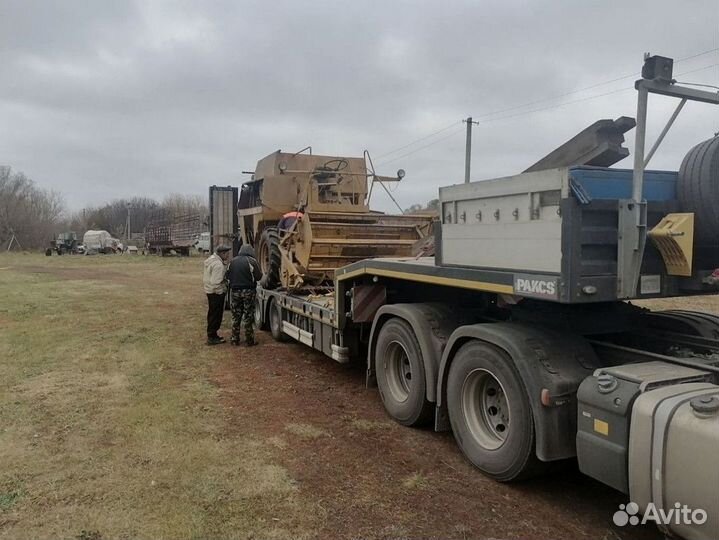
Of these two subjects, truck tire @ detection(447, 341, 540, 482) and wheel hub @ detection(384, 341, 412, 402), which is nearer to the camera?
truck tire @ detection(447, 341, 540, 482)

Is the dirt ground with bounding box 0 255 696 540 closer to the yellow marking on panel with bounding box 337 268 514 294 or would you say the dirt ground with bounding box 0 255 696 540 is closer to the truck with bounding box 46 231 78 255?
the yellow marking on panel with bounding box 337 268 514 294

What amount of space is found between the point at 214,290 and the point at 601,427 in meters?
7.11

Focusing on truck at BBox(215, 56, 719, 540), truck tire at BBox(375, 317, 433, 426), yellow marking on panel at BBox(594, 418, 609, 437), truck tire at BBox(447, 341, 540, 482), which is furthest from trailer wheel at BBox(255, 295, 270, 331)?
yellow marking on panel at BBox(594, 418, 609, 437)

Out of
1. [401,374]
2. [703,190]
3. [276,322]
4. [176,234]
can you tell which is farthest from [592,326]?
[176,234]

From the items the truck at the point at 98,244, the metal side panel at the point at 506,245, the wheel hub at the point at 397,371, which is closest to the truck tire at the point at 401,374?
the wheel hub at the point at 397,371

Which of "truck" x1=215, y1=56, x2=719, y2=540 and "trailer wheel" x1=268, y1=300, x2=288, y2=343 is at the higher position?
"truck" x1=215, y1=56, x2=719, y2=540

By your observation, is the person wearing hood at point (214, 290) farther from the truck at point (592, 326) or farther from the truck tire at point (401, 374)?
the truck at point (592, 326)

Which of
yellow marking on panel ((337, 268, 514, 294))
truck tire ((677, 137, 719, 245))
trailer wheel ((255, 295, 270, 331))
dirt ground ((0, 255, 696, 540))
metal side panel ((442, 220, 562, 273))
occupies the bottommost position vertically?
dirt ground ((0, 255, 696, 540))

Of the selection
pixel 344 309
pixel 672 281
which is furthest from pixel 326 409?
pixel 672 281

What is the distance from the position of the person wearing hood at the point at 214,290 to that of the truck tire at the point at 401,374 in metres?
4.33

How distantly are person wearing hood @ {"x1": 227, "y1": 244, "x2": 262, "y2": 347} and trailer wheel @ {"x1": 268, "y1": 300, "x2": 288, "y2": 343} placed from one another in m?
0.37

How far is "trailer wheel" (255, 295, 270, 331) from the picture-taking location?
10.2 m

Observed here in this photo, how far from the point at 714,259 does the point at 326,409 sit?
3808mm

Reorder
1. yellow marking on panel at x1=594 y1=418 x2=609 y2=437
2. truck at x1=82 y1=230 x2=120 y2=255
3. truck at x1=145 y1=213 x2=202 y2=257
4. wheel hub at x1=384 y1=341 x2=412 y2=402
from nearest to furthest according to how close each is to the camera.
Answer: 1. yellow marking on panel at x1=594 y1=418 x2=609 y2=437
2. wheel hub at x1=384 y1=341 x2=412 y2=402
3. truck at x1=145 y1=213 x2=202 y2=257
4. truck at x1=82 y1=230 x2=120 y2=255
